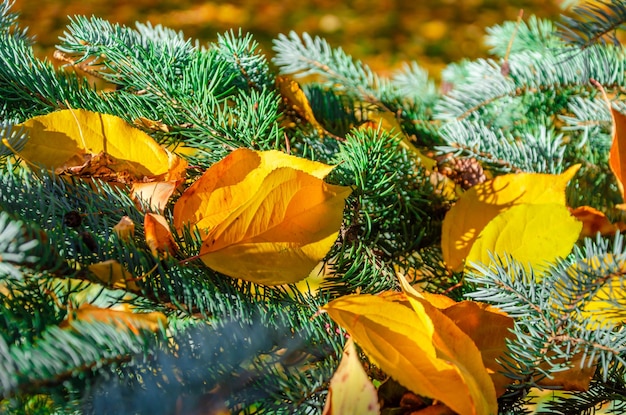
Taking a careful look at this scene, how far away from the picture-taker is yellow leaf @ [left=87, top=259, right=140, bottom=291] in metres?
0.37

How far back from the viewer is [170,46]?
2.07 feet

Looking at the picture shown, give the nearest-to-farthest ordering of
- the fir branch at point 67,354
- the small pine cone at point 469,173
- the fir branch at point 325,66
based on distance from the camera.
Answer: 1. the fir branch at point 67,354
2. the small pine cone at point 469,173
3. the fir branch at point 325,66

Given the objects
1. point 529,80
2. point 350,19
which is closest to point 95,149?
point 529,80

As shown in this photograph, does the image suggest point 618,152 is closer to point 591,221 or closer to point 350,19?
point 591,221

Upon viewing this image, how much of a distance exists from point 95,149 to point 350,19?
136 inches

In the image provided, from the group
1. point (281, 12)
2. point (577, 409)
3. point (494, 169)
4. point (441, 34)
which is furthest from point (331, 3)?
point (577, 409)

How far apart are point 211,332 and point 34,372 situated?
0.10 meters

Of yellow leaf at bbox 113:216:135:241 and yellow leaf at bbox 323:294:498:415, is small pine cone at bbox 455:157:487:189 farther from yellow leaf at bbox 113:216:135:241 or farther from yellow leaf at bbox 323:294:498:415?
yellow leaf at bbox 113:216:135:241

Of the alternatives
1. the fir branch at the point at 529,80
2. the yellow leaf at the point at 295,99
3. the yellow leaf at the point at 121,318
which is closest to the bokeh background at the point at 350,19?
the fir branch at the point at 529,80

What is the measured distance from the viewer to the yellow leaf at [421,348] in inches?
14.8

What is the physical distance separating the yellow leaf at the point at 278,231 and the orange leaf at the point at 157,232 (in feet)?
0.09

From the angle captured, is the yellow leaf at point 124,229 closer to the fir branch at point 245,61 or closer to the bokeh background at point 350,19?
the fir branch at point 245,61

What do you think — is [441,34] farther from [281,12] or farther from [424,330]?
[424,330]

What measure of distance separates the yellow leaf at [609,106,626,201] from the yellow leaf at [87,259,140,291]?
0.39 metres
